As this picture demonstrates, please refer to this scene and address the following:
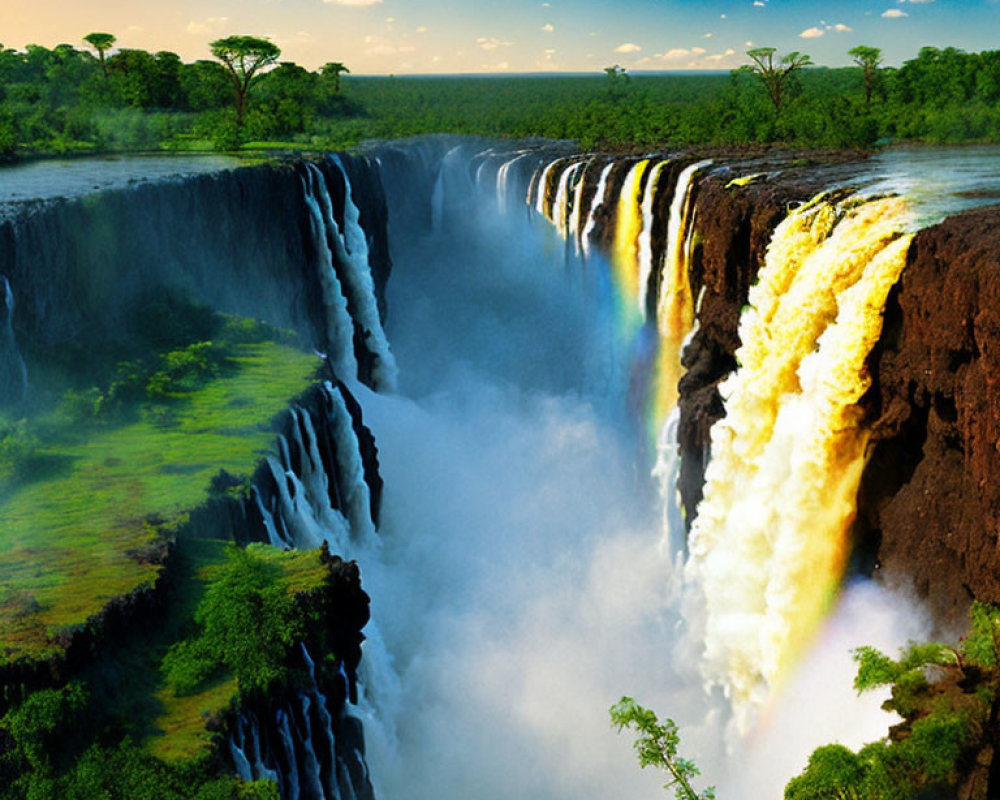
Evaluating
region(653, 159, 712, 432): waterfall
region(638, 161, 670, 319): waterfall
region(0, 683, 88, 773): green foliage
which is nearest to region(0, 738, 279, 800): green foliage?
region(0, 683, 88, 773): green foliage

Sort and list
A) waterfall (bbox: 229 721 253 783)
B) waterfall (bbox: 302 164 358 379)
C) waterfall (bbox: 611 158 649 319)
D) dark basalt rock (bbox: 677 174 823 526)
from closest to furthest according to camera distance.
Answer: waterfall (bbox: 229 721 253 783), dark basalt rock (bbox: 677 174 823 526), waterfall (bbox: 611 158 649 319), waterfall (bbox: 302 164 358 379)

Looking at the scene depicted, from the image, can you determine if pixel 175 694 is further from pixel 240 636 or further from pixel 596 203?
pixel 596 203

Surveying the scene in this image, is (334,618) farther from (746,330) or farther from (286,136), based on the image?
(286,136)

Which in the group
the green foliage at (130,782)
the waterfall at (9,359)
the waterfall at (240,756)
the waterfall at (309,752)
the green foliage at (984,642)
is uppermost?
the waterfall at (9,359)

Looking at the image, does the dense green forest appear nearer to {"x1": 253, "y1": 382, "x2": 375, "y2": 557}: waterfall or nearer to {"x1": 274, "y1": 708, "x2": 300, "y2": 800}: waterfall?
{"x1": 253, "y1": 382, "x2": 375, "y2": 557}: waterfall

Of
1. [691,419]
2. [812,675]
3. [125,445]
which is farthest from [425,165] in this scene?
[812,675]

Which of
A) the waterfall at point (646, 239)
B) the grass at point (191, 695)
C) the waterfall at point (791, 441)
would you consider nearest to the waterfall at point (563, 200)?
the waterfall at point (646, 239)

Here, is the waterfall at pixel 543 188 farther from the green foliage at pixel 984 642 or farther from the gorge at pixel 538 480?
the green foliage at pixel 984 642
